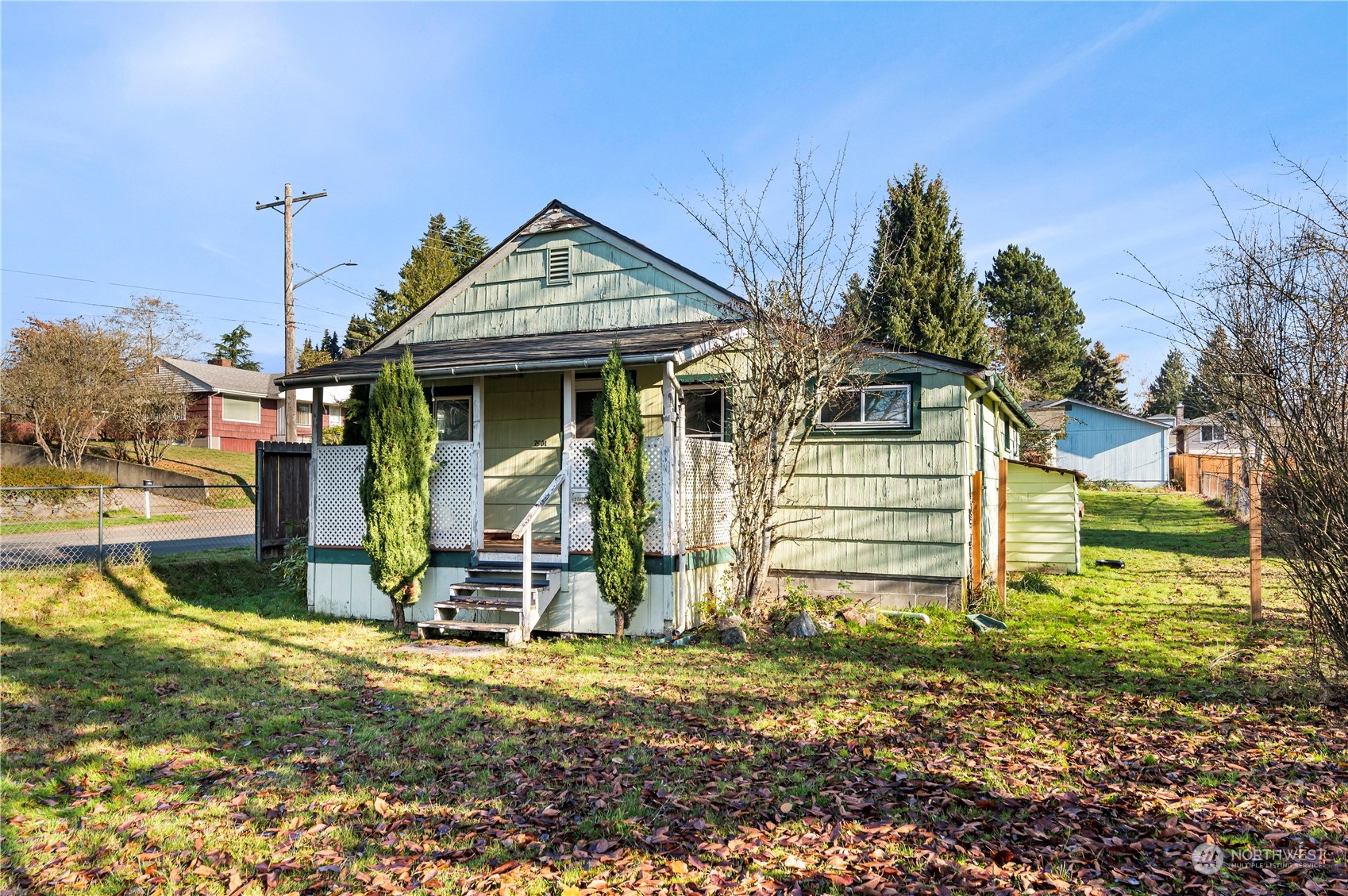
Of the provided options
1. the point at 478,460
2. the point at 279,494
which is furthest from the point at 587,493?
the point at 279,494

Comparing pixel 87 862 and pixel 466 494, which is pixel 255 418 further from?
pixel 87 862

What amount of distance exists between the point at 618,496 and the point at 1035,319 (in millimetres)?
38995

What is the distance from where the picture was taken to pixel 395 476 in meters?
9.41

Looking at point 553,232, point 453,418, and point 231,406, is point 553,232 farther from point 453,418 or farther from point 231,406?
point 231,406

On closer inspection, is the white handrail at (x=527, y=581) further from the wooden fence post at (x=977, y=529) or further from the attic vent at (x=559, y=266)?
the wooden fence post at (x=977, y=529)

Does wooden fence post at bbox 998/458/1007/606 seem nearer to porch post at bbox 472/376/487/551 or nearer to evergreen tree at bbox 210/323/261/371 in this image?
porch post at bbox 472/376/487/551

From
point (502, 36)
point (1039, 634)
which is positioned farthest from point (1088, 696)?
point (502, 36)

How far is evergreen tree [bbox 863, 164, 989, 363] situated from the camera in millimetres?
26828

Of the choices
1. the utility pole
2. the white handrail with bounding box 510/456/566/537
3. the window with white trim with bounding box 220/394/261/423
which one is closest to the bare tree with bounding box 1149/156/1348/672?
the white handrail with bounding box 510/456/566/537

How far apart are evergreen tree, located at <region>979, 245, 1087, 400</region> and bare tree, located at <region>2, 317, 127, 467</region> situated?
123 ft

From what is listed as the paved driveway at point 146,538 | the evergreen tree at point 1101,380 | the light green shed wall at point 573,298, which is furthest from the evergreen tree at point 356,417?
the evergreen tree at point 1101,380

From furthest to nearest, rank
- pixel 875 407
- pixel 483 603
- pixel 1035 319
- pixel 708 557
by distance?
1. pixel 1035 319
2. pixel 875 407
3. pixel 708 557
4. pixel 483 603

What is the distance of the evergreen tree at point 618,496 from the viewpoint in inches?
339

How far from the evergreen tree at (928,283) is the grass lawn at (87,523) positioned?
22.6 m
